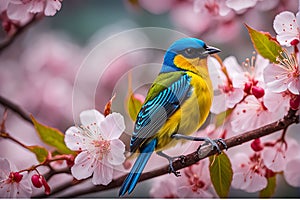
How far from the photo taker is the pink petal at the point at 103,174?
24.6 inches

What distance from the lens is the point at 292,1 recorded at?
29.2 inches

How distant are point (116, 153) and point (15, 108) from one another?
19 cm

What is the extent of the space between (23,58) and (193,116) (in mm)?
348

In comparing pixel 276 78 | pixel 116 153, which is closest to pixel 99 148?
pixel 116 153

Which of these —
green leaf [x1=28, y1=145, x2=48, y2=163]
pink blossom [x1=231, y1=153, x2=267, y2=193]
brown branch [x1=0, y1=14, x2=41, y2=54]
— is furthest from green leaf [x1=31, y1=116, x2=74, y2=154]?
pink blossom [x1=231, y1=153, x2=267, y2=193]

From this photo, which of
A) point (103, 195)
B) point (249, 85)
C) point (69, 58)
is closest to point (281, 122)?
point (249, 85)

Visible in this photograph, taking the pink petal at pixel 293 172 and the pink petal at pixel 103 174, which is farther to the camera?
the pink petal at pixel 293 172

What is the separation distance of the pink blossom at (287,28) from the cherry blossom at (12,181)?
0.36 meters

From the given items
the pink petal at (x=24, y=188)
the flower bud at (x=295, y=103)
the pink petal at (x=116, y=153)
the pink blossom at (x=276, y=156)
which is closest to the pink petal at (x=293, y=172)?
the pink blossom at (x=276, y=156)

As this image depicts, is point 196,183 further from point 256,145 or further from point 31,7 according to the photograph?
point 31,7

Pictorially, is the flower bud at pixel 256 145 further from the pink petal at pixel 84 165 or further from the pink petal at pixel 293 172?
the pink petal at pixel 84 165

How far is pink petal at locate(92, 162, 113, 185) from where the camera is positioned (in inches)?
24.6

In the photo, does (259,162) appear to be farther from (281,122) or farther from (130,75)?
(130,75)

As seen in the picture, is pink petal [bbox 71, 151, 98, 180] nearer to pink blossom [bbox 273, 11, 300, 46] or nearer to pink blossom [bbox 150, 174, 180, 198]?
pink blossom [bbox 150, 174, 180, 198]
